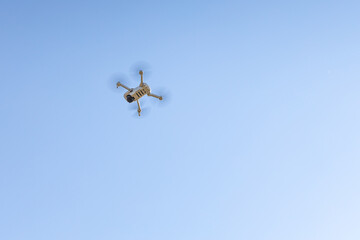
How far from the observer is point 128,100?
43.3 m

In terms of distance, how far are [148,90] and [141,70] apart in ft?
8.52

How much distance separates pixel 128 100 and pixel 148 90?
274 cm

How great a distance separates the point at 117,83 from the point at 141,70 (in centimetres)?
367

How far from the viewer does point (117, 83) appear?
4422 centimetres

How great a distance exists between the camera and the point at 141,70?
141 feet

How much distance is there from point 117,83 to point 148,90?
404 cm
